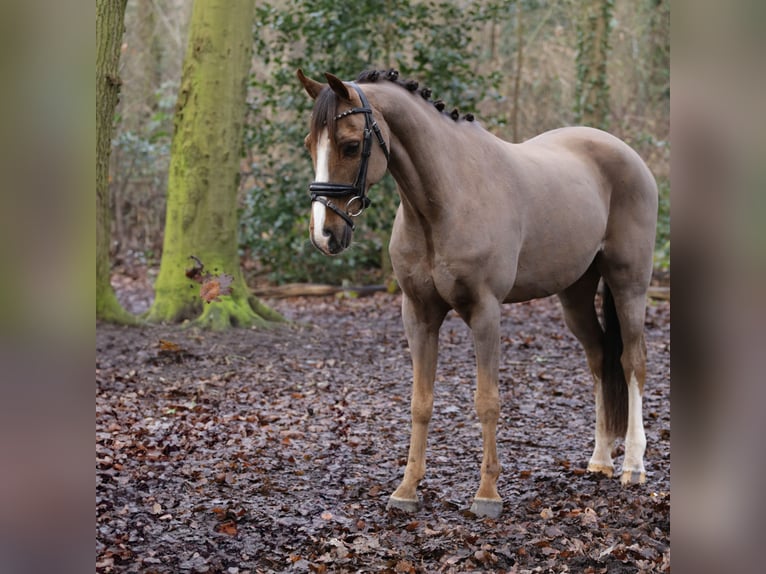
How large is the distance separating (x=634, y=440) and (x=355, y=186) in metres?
2.41

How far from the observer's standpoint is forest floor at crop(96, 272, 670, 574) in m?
3.68

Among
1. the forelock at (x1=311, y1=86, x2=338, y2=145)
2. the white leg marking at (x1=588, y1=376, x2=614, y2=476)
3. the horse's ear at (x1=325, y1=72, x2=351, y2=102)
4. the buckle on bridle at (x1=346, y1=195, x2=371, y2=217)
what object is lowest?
the white leg marking at (x1=588, y1=376, x2=614, y2=476)

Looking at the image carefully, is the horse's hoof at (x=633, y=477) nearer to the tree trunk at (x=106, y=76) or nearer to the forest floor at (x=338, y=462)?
the forest floor at (x=338, y=462)

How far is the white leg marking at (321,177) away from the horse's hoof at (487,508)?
5.29ft

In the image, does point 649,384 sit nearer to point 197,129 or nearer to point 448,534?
point 448,534

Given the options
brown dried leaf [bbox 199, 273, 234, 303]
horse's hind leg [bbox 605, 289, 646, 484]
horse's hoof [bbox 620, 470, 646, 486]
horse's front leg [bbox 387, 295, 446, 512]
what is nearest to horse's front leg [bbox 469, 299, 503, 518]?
horse's front leg [bbox 387, 295, 446, 512]

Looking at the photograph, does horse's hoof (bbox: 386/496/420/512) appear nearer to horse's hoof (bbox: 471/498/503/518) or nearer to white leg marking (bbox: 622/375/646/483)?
horse's hoof (bbox: 471/498/503/518)

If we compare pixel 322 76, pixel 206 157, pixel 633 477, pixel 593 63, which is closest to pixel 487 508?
pixel 633 477

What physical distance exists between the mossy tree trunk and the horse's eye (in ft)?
37.9

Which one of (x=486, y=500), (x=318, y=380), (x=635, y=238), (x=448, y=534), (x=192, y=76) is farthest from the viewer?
(x=192, y=76)

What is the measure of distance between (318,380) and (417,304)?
3604 millimetres

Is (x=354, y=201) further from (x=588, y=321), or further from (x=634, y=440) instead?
(x=634, y=440)
